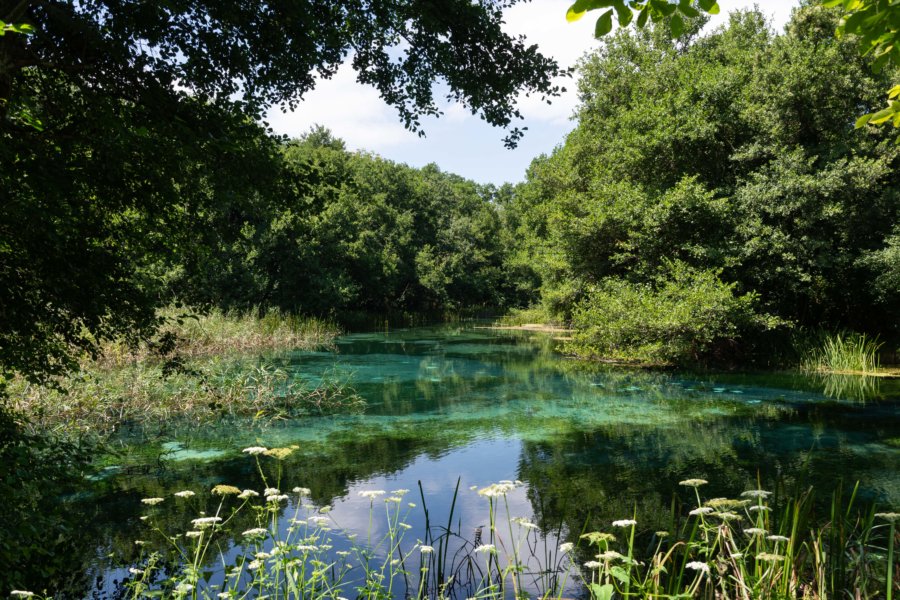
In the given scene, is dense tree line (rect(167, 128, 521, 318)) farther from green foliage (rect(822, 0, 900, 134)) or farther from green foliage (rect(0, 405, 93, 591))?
green foliage (rect(822, 0, 900, 134))

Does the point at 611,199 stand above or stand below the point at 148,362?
above

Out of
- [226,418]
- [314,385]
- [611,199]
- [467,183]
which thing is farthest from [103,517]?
[467,183]

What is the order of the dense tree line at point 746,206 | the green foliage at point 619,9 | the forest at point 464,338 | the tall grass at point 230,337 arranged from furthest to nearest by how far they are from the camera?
the dense tree line at point 746,206, the tall grass at point 230,337, the forest at point 464,338, the green foliage at point 619,9

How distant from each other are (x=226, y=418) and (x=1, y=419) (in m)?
6.34

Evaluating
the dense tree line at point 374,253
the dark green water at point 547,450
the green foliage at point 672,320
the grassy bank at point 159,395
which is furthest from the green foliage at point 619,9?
the dense tree line at point 374,253

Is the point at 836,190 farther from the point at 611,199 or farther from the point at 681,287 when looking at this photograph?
the point at 611,199

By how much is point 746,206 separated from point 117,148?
57.7 ft

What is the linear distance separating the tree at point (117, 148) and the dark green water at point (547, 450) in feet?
7.69

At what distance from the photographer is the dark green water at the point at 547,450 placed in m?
6.48

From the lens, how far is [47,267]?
4832mm

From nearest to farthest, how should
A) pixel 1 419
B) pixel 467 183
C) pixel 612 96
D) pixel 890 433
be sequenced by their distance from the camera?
pixel 1 419 < pixel 890 433 < pixel 612 96 < pixel 467 183

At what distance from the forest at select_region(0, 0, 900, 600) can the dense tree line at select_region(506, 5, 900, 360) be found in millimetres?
109

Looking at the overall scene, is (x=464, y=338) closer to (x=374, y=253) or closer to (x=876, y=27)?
(x=374, y=253)

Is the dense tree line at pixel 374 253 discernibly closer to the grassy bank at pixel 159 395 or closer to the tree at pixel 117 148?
the grassy bank at pixel 159 395
